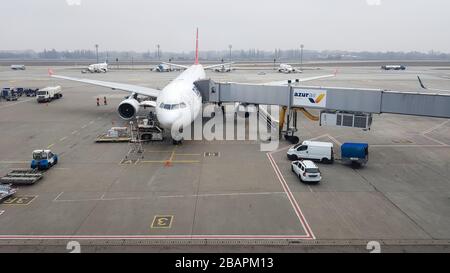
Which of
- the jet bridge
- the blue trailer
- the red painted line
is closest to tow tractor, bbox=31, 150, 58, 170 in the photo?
the red painted line

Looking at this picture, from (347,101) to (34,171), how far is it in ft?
81.3

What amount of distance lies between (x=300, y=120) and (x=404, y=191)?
2451cm

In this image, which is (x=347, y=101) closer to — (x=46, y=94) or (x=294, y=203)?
(x=294, y=203)

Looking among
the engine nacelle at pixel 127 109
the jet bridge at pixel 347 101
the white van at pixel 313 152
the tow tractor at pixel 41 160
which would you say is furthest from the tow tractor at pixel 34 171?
the jet bridge at pixel 347 101

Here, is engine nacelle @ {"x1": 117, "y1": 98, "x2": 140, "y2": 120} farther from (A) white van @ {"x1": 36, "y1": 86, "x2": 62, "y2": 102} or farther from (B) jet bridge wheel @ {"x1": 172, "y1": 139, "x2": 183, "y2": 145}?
(A) white van @ {"x1": 36, "y1": 86, "x2": 62, "y2": 102}

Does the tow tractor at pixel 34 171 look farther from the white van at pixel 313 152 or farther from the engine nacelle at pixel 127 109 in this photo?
the white van at pixel 313 152

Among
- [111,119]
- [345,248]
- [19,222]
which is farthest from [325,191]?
[111,119]

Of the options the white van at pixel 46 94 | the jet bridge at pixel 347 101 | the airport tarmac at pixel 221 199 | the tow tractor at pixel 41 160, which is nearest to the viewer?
the airport tarmac at pixel 221 199

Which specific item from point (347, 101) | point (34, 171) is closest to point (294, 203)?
point (347, 101)

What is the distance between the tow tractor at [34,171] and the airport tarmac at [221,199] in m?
0.62

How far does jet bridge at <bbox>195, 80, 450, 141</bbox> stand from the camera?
27969mm

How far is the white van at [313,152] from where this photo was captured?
1116 inches

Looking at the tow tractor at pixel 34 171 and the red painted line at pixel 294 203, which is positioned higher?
the tow tractor at pixel 34 171

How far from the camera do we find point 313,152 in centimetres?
2867
